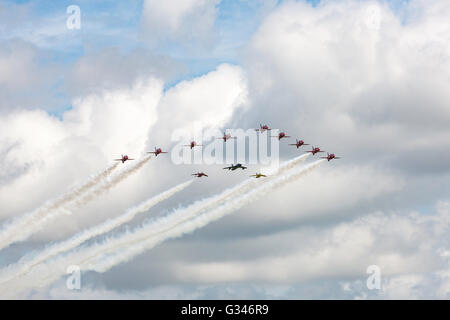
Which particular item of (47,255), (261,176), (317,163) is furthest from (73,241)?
(317,163)

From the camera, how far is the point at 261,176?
199m

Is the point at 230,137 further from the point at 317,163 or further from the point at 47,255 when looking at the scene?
the point at 47,255

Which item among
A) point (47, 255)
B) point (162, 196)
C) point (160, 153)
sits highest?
point (160, 153)

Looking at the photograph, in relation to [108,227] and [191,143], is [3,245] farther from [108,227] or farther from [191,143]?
[191,143]

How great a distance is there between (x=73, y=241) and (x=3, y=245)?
1901 cm

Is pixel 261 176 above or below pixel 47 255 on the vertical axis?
above

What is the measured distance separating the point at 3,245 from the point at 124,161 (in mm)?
40648

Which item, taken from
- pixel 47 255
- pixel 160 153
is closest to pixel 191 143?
pixel 160 153

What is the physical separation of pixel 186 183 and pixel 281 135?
31.0 metres

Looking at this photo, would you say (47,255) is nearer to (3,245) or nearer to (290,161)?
(3,245)

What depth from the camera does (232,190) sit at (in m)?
198

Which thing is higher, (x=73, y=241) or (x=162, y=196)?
(x=162, y=196)

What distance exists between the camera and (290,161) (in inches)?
7869

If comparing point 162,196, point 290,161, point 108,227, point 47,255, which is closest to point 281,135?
point 290,161
